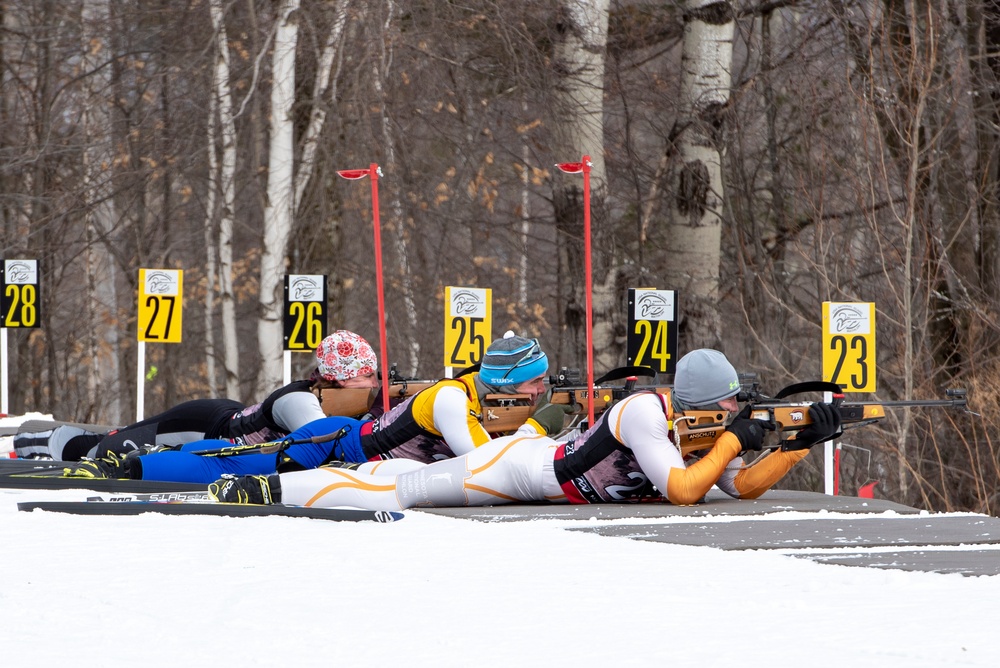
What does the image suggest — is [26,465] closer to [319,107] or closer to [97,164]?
[319,107]

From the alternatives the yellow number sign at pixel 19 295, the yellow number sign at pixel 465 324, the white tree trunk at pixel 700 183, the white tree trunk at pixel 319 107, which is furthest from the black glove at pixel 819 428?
the yellow number sign at pixel 19 295

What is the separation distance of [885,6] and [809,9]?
1564mm

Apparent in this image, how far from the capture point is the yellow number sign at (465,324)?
12461 millimetres

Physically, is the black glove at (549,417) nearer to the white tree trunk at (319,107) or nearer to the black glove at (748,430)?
the black glove at (748,430)

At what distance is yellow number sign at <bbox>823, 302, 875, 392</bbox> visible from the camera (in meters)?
10.3

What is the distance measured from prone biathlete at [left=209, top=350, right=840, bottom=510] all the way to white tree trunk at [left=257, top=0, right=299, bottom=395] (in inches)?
390

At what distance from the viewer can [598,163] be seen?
1421 cm

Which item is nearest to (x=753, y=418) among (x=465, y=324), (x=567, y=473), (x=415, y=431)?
(x=567, y=473)

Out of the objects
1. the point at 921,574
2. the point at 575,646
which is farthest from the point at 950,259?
the point at 575,646

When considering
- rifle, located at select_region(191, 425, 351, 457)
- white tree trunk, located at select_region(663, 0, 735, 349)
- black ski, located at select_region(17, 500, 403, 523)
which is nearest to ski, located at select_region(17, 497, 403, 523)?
black ski, located at select_region(17, 500, 403, 523)

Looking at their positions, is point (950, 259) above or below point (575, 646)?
above

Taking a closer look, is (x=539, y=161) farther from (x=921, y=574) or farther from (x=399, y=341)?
(x=921, y=574)

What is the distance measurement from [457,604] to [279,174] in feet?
43.4

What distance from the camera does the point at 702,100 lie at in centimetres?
1388
